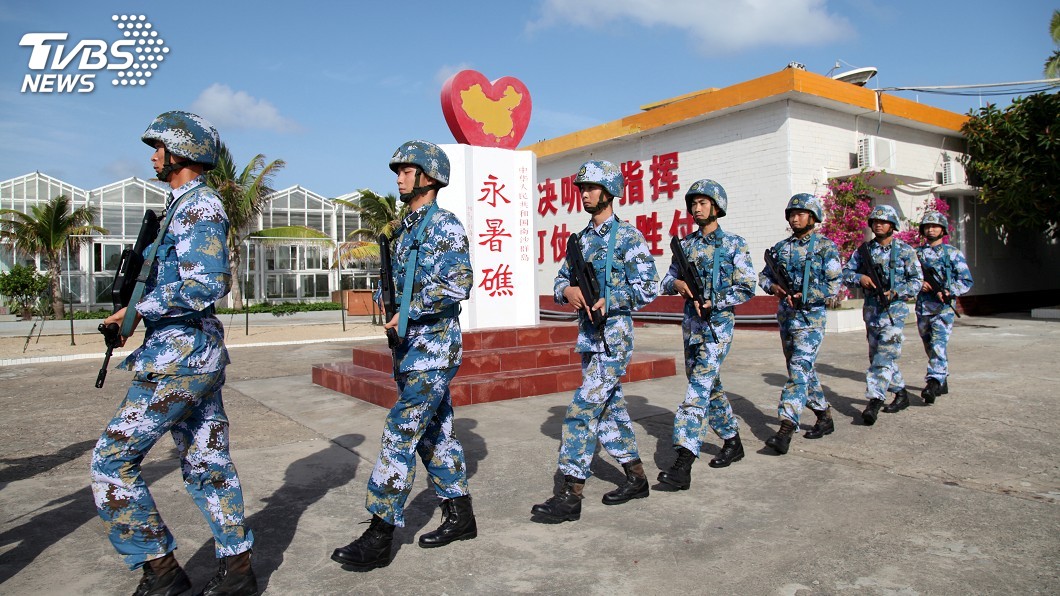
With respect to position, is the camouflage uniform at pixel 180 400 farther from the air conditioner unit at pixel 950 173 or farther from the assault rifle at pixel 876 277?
the air conditioner unit at pixel 950 173

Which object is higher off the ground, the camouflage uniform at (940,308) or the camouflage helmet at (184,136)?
the camouflage helmet at (184,136)

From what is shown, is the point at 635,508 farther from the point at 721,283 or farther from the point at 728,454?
the point at 721,283

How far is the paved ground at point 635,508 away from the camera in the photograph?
2816 millimetres

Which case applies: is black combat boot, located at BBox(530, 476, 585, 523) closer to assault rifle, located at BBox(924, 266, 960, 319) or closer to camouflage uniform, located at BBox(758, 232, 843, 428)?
camouflage uniform, located at BBox(758, 232, 843, 428)

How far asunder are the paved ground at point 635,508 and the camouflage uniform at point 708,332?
0.34 meters

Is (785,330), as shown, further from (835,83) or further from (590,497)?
(835,83)

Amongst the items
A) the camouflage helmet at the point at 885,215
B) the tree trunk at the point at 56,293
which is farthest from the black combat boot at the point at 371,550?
the tree trunk at the point at 56,293

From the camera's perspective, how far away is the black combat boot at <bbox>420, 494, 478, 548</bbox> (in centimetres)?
318

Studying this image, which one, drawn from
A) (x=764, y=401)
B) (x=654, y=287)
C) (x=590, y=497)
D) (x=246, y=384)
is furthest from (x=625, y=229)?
(x=246, y=384)

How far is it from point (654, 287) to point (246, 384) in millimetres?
6269

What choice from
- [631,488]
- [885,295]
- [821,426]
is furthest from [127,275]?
[885,295]

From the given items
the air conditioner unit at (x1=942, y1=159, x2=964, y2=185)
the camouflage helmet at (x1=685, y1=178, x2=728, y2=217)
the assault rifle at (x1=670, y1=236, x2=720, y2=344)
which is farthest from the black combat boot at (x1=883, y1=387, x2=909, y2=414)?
the air conditioner unit at (x1=942, y1=159, x2=964, y2=185)

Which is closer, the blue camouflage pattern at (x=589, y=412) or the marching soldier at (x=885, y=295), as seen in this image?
the blue camouflage pattern at (x=589, y=412)

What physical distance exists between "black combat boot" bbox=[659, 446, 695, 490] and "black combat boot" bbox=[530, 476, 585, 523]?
66cm
